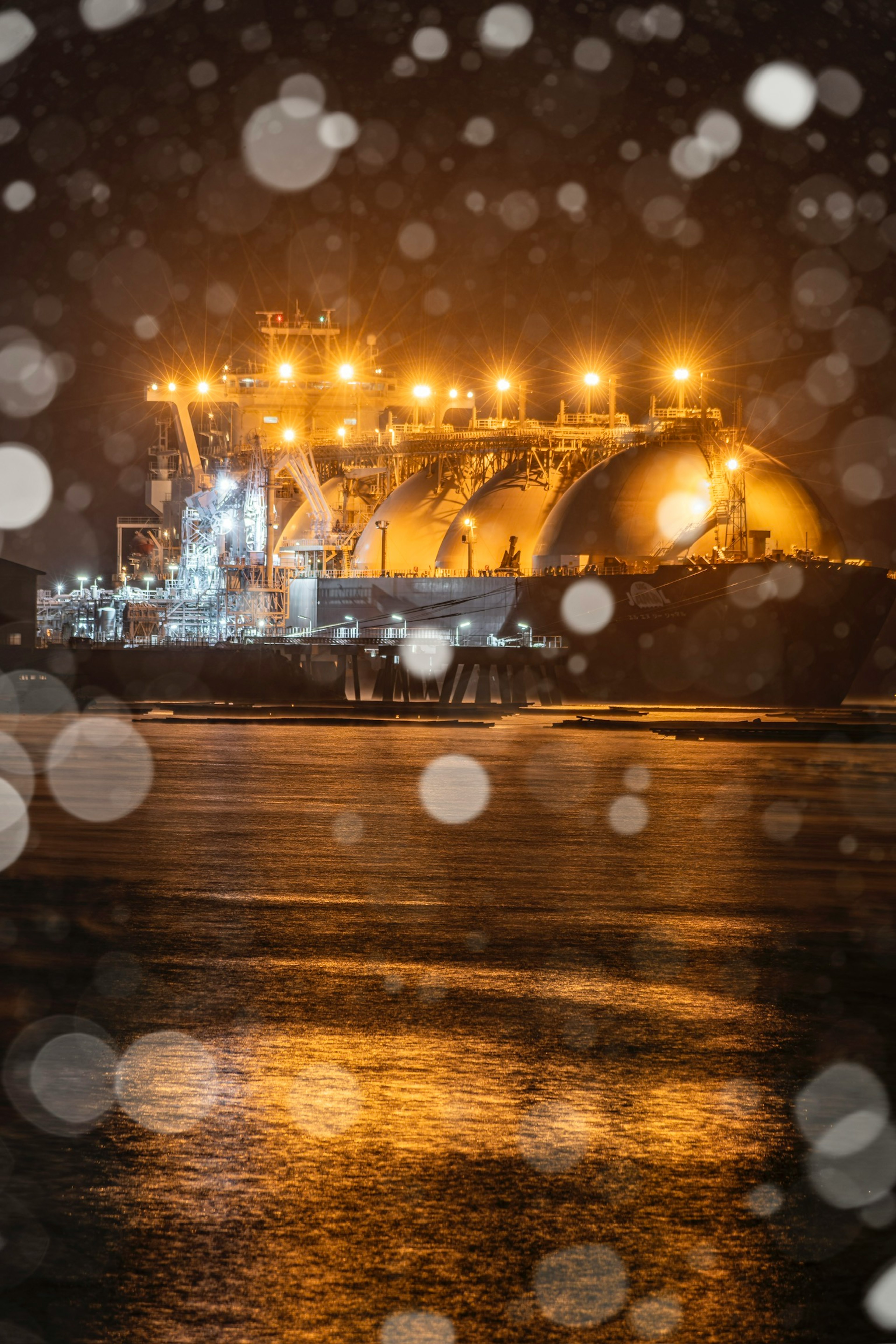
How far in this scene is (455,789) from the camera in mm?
24172

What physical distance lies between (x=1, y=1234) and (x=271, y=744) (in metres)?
29.8

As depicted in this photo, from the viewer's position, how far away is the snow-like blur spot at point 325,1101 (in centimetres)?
632

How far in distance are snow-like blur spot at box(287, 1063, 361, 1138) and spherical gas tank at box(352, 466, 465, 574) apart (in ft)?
234

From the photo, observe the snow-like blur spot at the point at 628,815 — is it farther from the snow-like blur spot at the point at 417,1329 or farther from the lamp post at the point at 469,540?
the lamp post at the point at 469,540

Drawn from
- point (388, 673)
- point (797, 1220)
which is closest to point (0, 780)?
point (797, 1220)

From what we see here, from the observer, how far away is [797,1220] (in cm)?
533

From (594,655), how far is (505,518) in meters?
17.3

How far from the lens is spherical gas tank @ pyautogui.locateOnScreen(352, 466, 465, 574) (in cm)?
8031

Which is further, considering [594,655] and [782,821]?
[594,655]

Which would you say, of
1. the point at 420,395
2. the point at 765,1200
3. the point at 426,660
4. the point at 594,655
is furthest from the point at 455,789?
the point at 420,395

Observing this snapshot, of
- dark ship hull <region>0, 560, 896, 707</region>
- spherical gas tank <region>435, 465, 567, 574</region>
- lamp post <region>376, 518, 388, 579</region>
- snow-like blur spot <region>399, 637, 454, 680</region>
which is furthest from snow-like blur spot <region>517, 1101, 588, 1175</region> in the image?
spherical gas tank <region>435, 465, 567, 574</region>

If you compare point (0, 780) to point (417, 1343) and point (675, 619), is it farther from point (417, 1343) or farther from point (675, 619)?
point (675, 619)

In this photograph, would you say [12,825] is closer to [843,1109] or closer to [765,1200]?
[843,1109]

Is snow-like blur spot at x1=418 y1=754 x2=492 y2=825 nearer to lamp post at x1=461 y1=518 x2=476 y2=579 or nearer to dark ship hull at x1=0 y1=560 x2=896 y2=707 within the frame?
dark ship hull at x1=0 y1=560 x2=896 y2=707
